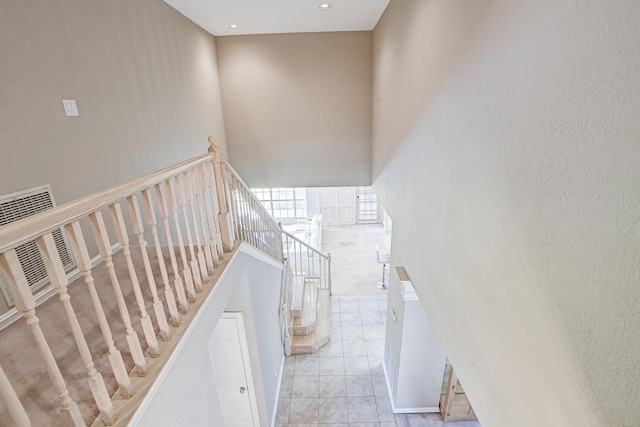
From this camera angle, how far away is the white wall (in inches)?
54.2

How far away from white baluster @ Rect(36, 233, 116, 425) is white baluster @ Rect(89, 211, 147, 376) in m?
0.13

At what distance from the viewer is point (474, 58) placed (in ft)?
5.31

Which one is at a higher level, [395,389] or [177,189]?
[177,189]

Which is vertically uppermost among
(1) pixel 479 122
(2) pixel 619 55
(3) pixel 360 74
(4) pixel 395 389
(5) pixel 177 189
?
(3) pixel 360 74

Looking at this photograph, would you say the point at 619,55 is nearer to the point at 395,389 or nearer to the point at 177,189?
the point at 177,189

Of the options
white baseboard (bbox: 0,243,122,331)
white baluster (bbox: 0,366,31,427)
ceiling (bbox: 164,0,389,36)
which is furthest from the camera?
ceiling (bbox: 164,0,389,36)

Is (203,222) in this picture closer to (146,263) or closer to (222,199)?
(222,199)

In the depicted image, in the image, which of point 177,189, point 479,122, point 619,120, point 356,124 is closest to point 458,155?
point 479,122

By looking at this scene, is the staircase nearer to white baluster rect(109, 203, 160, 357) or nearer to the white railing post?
the white railing post

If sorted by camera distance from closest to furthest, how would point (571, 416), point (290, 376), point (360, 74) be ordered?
1. point (571, 416)
2. point (290, 376)
3. point (360, 74)

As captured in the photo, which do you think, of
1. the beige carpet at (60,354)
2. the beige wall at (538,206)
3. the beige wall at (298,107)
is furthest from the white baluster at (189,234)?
the beige wall at (298,107)

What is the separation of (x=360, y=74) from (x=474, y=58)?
4050 mm

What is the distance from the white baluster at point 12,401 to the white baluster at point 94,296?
272mm

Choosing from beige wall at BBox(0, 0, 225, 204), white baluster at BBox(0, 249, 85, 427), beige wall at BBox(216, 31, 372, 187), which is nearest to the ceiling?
→ beige wall at BBox(216, 31, 372, 187)
